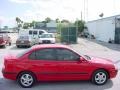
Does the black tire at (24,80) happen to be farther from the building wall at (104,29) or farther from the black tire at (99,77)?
the building wall at (104,29)

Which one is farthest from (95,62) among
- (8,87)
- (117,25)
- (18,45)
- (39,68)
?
(117,25)

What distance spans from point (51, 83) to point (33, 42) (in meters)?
19.4

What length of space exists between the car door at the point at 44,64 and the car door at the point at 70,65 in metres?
0.19

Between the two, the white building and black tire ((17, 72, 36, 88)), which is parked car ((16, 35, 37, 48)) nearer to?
the white building

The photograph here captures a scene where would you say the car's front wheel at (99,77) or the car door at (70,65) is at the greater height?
the car door at (70,65)

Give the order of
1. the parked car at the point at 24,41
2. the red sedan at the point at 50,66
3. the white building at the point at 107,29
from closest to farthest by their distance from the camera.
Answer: the red sedan at the point at 50,66
the parked car at the point at 24,41
the white building at the point at 107,29

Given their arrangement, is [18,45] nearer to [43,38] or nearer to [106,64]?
[43,38]

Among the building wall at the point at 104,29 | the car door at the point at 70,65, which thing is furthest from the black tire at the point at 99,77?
the building wall at the point at 104,29

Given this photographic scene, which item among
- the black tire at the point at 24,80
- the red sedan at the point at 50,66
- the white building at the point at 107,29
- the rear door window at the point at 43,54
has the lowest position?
the black tire at the point at 24,80

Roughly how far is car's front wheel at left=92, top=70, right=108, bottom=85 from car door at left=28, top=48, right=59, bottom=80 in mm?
1387

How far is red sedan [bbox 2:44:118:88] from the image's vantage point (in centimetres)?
803

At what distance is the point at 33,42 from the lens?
27.7m

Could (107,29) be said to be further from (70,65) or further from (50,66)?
(50,66)

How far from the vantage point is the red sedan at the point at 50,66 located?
8031mm
